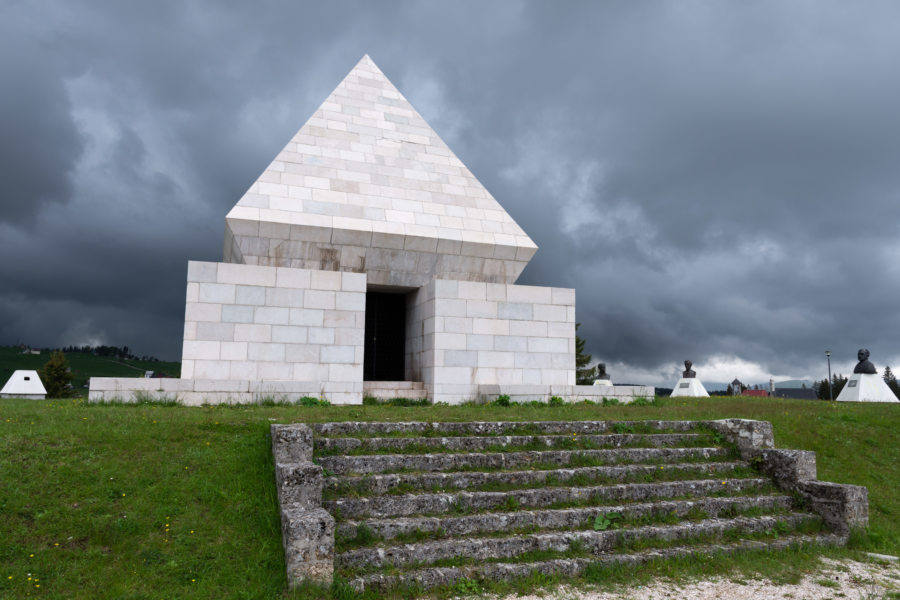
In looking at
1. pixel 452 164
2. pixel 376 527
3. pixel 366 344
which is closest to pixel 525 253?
pixel 452 164

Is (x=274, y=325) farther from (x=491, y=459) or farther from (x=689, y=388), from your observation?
(x=689, y=388)

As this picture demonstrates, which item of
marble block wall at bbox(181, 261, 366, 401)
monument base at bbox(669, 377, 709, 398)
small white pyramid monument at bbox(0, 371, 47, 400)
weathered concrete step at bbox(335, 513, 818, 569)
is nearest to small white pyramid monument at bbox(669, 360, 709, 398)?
Answer: monument base at bbox(669, 377, 709, 398)

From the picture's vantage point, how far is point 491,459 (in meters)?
8.15

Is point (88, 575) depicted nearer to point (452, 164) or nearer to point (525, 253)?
point (525, 253)

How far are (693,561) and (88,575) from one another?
21.0ft

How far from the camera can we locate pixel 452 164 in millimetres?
17297

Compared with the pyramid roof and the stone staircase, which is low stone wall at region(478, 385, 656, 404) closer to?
the stone staircase

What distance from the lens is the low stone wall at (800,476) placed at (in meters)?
8.35

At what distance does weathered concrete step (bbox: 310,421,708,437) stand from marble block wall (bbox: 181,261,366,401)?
5.53 meters

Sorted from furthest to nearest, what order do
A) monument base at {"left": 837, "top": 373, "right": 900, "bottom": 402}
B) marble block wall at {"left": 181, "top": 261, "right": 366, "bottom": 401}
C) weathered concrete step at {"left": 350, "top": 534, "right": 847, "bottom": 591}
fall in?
1. monument base at {"left": 837, "top": 373, "right": 900, "bottom": 402}
2. marble block wall at {"left": 181, "top": 261, "right": 366, "bottom": 401}
3. weathered concrete step at {"left": 350, "top": 534, "right": 847, "bottom": 591}

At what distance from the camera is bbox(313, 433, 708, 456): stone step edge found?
7.95m

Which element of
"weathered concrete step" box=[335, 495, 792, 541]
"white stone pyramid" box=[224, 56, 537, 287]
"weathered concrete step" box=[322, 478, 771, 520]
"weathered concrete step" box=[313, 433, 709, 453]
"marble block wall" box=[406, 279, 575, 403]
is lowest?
"weathered concrete step" box=[335, 495, 792, 541]

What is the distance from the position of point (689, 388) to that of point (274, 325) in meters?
18.7

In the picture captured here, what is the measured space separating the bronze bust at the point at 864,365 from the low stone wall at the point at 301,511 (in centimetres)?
2123
